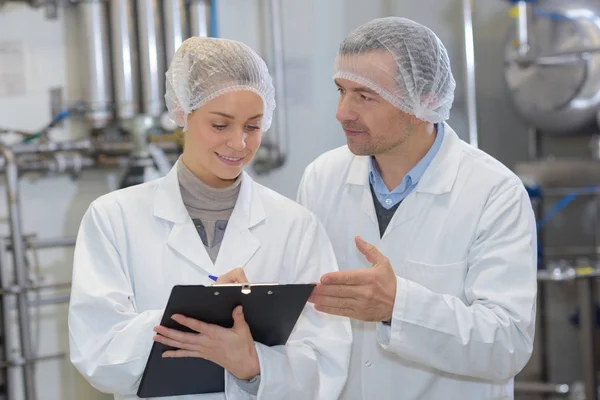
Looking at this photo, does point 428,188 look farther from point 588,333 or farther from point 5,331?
point 5,331

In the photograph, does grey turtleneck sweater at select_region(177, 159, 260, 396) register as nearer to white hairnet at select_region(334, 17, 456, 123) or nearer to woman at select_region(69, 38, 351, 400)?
woman at select_region(69, 38, 351, 400)

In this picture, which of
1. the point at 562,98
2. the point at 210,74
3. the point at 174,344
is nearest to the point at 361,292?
the point at 174,344

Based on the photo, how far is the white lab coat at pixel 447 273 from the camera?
4.75 feet

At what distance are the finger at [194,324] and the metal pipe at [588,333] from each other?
1867 millimetres

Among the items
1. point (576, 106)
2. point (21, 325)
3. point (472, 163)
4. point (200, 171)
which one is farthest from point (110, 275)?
point (576, 106)

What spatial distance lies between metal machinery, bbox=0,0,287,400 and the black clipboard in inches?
54.1

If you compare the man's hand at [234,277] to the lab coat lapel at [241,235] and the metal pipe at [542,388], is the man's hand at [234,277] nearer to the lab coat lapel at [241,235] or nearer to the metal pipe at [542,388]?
the lab coat lapel at [241,235]

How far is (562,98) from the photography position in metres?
2.91

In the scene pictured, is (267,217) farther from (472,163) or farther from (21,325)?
(21,325)

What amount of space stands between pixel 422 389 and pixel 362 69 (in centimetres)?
63

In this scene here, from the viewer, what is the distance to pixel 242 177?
5.11 ft

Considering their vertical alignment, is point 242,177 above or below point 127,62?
below

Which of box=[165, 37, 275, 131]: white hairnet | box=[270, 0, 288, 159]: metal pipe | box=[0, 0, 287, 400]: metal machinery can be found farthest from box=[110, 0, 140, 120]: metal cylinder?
box=[165, 37, 275, 131]: white hairnet

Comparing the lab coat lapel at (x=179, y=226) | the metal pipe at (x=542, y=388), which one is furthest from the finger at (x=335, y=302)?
the metal pipe at (x=542, y=388)
